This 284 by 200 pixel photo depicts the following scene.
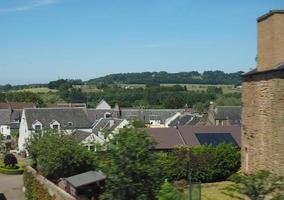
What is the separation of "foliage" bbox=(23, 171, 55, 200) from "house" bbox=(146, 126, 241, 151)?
12968 millimetres

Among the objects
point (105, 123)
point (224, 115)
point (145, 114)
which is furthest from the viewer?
point (145, 114)

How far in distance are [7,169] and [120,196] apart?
36.7 metres

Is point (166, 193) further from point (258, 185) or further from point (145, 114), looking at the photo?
point (145, 114)

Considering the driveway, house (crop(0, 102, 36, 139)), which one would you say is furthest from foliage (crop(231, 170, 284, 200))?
house (crop(0, 102, 36, 139))

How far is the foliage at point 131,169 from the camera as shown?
56.2 ft

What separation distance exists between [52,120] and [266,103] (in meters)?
51.3

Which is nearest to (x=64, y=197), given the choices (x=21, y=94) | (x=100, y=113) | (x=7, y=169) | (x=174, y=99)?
(x=7, y=169)

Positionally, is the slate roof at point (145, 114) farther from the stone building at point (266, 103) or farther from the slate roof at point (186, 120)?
the stone building at point (266, 103)

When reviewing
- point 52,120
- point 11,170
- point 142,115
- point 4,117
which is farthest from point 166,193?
point 4,117

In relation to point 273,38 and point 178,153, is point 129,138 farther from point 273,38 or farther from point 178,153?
point 178,153

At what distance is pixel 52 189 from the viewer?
100 feet

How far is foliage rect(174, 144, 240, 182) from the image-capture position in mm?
39000

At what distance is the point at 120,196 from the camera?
17203 millimetres

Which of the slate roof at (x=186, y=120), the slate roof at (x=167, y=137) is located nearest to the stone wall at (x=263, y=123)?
the slate roof at (x=167, y=137)
